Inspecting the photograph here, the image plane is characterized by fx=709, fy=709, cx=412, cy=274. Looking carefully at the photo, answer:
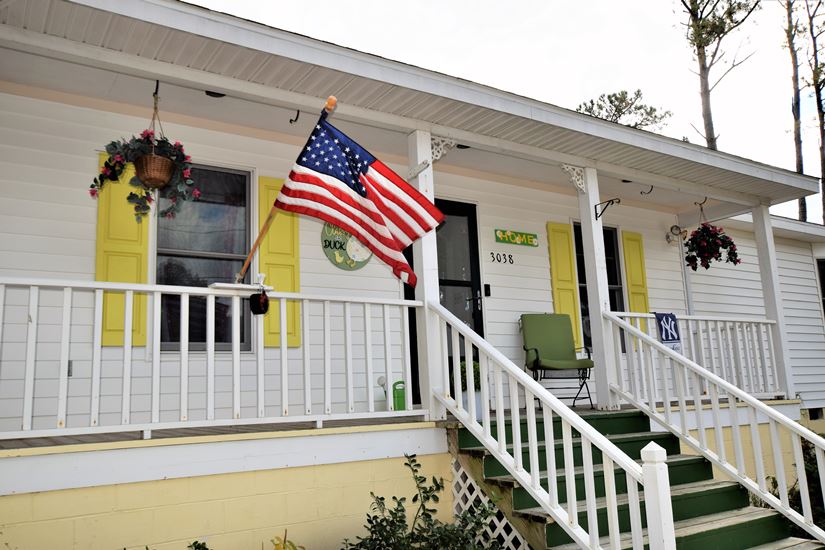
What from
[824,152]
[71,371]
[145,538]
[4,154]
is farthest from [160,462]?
[824,152]

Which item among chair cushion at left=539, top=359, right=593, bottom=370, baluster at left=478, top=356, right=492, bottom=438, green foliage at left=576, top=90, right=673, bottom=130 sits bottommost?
baluster at left=478, top=356, right=492, bottom=438

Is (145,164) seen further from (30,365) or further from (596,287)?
(596,287)

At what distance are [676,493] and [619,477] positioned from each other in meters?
0.35

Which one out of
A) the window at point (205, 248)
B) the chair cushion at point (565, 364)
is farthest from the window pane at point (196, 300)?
the chair cushion at point (565, 364)

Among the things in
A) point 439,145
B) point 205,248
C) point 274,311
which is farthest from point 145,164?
point 439,145

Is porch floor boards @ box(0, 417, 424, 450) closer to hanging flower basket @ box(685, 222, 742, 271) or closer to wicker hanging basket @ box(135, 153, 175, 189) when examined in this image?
wicker hanging basket @ box(135, 153, 175, 189)

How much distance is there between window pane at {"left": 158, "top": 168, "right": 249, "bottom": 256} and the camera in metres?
5.12

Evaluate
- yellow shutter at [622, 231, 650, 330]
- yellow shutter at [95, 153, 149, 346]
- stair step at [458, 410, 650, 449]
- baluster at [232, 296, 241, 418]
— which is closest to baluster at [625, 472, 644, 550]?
stair step at [458, 410, 650, 449]

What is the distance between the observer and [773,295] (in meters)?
7.17

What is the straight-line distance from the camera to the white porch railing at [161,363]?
3555 millimetres

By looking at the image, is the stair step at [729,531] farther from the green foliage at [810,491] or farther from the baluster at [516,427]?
the green foliage at [810,491]

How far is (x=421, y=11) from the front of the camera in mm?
19438

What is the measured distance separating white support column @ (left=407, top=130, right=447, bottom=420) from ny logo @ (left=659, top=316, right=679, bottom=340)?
2.29 m

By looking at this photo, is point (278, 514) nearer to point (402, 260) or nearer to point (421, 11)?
point (402, 260)
